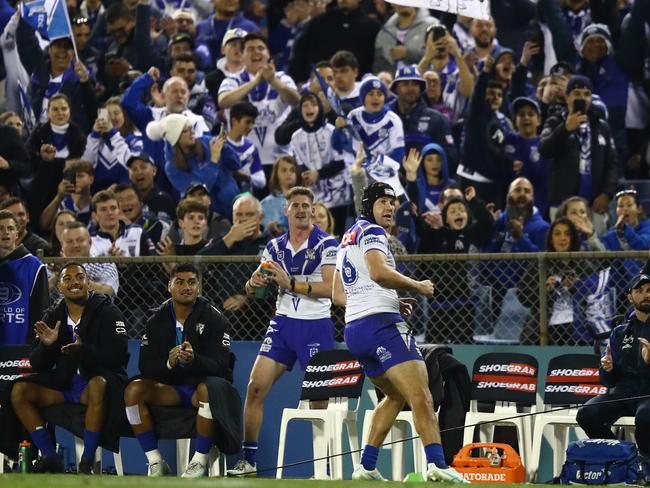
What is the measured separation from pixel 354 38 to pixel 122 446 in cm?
637

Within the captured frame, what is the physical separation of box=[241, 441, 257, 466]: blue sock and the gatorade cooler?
63.8 inches

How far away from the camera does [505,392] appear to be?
1187cm

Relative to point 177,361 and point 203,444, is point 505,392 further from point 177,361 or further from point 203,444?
point 177,361

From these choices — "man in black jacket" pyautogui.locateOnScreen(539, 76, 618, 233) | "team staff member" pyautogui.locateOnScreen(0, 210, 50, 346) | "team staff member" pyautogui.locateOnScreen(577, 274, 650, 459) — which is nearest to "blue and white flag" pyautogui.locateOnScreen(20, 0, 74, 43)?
"team staff member" pyautogui.locateOnScreen(0, 210, 50, 346)

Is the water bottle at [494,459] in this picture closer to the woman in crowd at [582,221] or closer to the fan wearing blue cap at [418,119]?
the woman in crowd at [582,221]

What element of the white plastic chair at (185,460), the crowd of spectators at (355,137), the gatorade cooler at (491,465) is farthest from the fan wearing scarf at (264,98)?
the gatorade cooler at (491,465)

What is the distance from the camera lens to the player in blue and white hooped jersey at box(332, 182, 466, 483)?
32.4 ft

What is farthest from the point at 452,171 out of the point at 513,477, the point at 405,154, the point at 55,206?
the point at 513,477

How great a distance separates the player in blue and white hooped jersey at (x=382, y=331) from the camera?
987 centimetres

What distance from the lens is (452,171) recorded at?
51.1ft

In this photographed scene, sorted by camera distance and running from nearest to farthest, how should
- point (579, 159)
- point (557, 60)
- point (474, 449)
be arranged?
1. point (474, 449)
2. point (579, 159)
3. point (557, 60)

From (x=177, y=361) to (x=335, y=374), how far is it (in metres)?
1.34

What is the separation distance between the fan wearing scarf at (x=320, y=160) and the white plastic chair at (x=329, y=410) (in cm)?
308

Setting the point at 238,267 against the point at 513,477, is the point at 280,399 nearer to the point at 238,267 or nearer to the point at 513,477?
the point at 238,267
